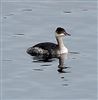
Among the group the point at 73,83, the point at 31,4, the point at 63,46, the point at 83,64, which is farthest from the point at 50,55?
the point at 31,4

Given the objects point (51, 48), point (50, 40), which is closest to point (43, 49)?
point (51, 48)

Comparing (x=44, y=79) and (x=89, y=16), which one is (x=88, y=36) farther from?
(x=44, y=79)

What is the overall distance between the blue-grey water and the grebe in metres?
0.30

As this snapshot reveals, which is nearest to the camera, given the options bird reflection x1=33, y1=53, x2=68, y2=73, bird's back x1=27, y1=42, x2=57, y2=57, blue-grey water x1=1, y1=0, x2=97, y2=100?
blue-grey water x1=1, y1=0, x2=97, y2=100

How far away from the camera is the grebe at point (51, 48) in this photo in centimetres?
2916

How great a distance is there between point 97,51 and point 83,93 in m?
5.20

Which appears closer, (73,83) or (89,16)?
(73,83)

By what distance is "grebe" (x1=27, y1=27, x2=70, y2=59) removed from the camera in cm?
2916

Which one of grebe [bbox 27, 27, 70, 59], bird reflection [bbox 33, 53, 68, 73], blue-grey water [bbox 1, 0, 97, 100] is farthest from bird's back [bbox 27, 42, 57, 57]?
blue-grey water [bbox 1, 0, 97, 100]

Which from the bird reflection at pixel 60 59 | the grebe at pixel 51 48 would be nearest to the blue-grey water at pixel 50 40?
the bird reflection at pixel 60 59

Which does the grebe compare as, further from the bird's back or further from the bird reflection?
the bird reflection

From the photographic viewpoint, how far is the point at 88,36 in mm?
30766

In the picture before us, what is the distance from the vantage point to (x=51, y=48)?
1166 inches

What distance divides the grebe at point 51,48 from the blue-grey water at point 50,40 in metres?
0.30
